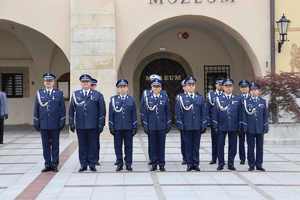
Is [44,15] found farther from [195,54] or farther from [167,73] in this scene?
[195,54]

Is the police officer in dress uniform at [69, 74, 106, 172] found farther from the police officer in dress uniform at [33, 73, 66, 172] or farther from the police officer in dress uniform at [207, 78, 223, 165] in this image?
the police officer in dress uniform at [207, 78, 223, 165]

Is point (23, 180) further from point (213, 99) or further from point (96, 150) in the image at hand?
point (213, 99)

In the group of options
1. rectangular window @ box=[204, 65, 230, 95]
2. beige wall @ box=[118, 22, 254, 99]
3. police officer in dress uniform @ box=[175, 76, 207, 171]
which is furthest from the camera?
rectangular window @ box=[204, 65, 230, 95]

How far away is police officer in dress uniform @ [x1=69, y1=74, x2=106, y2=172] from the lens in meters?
11.0

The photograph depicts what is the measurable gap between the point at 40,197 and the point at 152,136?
3170 mm

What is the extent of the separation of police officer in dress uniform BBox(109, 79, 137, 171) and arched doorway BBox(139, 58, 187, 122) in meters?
12.5

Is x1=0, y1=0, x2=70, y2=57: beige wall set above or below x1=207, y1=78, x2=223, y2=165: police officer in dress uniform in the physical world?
above

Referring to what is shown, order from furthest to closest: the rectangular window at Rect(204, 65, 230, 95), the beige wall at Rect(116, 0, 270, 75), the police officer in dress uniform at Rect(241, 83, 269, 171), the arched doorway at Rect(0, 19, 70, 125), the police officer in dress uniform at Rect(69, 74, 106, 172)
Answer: the rectangular window at Rect(204, 65, 230, 95) < the arched doorway at Rect(0, 19, 70, 125) < the beige wall at Rect(116, 0, 270, 75) < the police officer in dress uniform at Rect(241, 83, 269, 171) < the police officer in dress uniform at Rect(69, 74, 106, 172)

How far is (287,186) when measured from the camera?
949 centimetres

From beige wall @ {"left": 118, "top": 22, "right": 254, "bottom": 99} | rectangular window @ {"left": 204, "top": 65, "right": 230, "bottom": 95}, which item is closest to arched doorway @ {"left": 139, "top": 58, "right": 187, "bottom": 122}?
beige wall @ {"left": 118, "top": 22, "right": 254, "bottom": 99}

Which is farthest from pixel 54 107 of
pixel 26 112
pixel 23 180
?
pixel 26 112

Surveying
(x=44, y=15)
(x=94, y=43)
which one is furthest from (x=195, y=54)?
(x=44, y=15)

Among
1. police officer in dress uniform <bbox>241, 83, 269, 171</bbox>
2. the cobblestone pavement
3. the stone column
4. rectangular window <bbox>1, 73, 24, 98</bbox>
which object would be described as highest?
the stone column

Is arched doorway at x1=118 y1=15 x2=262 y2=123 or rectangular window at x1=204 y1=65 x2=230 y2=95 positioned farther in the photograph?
rectangular window at x1=204 y1=65 x2=230 y2=95
